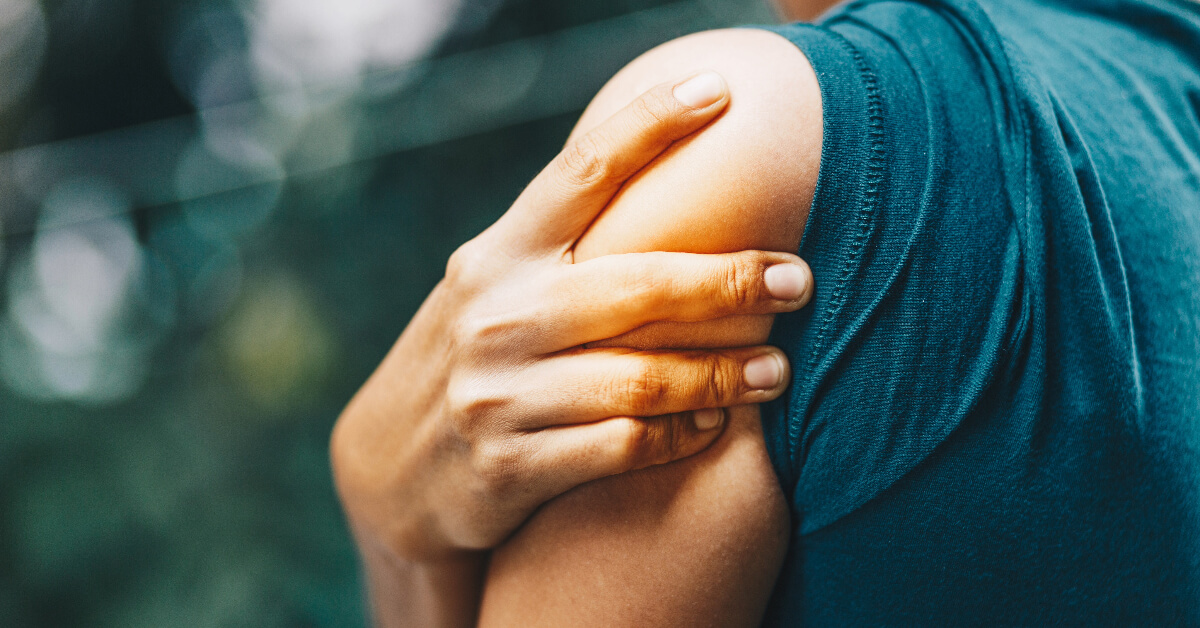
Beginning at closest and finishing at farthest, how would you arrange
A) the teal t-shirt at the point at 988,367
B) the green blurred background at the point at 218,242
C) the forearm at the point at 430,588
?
the teal t-shirt at the point at 988,367, the forearm at the point at 430,588, the green blurred background at the point at 218,242

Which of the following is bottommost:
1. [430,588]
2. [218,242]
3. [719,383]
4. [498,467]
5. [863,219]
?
[218,242]

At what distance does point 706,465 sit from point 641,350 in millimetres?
114

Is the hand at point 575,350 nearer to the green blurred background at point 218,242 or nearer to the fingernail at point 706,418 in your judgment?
the fingernail at point 706,418

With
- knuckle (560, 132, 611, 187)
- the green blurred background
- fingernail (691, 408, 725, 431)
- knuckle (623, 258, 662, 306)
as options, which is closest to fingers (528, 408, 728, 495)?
fingernail (691, 408, 725, 431)

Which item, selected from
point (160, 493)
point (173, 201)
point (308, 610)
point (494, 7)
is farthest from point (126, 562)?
point (494, 7)

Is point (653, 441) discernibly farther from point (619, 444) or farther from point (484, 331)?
point (484, 331)

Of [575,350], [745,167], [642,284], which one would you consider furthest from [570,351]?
[745,167]

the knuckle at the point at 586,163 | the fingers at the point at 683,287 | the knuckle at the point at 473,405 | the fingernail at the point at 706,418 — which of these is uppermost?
the knuckle at the point at 586,163

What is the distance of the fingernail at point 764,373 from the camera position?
0.54 meters

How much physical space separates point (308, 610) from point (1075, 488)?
2.09 m

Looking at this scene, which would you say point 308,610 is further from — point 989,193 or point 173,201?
point 989,193

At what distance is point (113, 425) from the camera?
186 cm

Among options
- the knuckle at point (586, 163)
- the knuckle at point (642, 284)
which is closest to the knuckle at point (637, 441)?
the knuckle at point (642, 284)

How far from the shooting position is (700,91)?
1.73 ft
